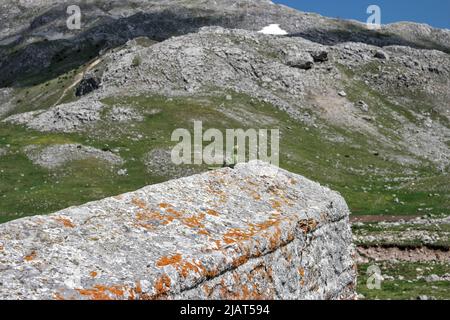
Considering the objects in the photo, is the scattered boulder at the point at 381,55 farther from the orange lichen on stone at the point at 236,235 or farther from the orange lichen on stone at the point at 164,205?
the orange lichen on stone at the point at 164,205

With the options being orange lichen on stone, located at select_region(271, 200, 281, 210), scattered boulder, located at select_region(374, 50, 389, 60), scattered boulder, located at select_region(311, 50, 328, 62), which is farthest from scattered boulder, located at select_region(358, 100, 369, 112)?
orange lichen on stone, located at select_region(271, 200, 281, 210)

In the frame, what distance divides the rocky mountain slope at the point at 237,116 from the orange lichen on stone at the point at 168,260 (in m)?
40.3

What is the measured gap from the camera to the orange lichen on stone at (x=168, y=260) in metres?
10.1

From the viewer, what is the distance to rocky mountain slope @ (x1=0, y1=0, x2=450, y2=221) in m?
58.4

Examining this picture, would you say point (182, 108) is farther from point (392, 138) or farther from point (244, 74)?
point (392, 138)

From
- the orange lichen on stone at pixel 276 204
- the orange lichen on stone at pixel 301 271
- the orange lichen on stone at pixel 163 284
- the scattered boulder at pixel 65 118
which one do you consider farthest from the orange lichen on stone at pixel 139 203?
the scattered boulder at pixel 65 118

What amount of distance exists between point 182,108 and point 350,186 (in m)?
28.4

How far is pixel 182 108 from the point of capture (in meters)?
78.7

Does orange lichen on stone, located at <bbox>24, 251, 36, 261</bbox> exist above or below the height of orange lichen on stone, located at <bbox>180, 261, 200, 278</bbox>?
above

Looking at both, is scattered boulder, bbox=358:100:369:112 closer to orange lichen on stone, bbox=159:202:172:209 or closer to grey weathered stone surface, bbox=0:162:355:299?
grey weathered stone surface, bbox=0:162:355:299

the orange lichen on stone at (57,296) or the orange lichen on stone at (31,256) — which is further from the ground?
the orange lichen on stone at (31,256)

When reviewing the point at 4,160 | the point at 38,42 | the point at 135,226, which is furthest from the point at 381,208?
the point at 38,42

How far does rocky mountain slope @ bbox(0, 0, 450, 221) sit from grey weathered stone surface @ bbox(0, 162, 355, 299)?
123 feet

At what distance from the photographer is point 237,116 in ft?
264
